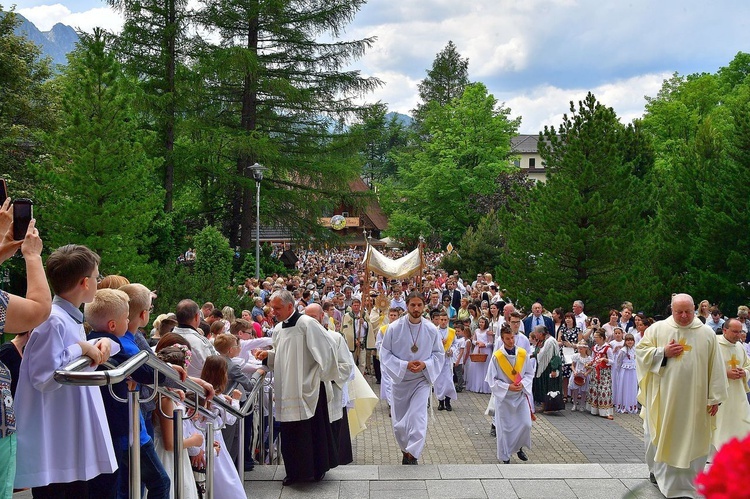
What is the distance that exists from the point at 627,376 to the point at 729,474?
13.7m

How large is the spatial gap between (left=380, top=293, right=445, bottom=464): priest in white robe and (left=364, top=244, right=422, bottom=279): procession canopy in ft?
45.3

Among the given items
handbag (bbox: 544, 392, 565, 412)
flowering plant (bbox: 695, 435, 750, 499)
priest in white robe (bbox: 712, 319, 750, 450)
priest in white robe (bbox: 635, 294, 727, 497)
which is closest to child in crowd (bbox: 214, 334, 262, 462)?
priest in white robe (bbox: 635, 294, 727, 497)

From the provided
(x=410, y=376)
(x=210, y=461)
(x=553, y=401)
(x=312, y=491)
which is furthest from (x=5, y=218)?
(x=553, y=401)

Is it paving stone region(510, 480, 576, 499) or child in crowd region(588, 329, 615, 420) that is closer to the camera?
paving stone region(510, 480, 576, 499)

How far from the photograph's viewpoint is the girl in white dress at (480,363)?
53.7 ft

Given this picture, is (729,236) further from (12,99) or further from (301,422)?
(12,99)

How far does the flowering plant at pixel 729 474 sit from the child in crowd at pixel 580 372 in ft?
43.4

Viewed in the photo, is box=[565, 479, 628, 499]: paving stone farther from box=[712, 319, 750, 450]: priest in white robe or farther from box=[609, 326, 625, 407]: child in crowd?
box=[609, 326, 625, 407]: child in crowd

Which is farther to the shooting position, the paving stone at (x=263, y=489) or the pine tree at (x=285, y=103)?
the pine tree at (x=285, y=103)

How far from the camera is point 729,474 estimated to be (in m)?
1.43

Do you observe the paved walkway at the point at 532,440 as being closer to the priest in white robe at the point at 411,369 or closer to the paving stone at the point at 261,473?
the priest in white robe at the point at 411,369

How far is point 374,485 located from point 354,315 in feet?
39.6

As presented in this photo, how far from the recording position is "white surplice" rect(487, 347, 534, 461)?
1006 centimetres

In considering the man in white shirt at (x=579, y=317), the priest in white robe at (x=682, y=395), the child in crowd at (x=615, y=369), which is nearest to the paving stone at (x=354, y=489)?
the priest in white robe at (x=682, y=395)
